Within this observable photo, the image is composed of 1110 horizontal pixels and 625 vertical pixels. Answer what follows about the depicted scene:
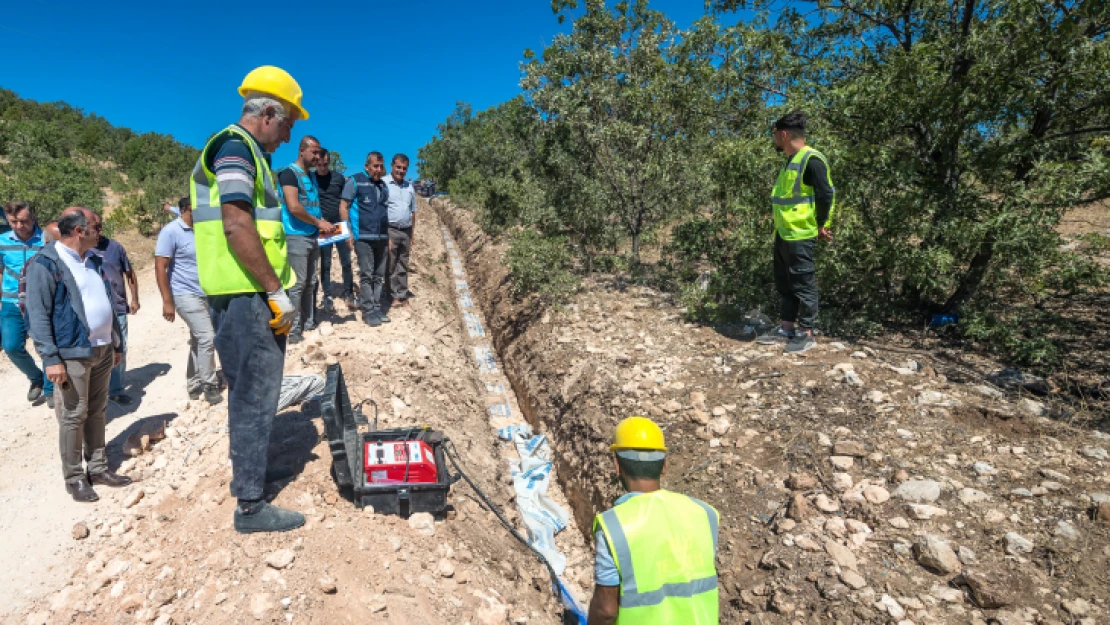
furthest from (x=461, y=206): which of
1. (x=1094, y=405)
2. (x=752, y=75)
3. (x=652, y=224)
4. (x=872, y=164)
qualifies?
(x=1094, y=405)

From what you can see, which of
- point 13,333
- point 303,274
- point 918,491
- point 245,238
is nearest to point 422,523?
point 245,238

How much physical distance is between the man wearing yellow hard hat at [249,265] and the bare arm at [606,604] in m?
1.81

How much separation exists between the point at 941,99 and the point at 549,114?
4.78 metres

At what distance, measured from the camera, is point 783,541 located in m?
2.99

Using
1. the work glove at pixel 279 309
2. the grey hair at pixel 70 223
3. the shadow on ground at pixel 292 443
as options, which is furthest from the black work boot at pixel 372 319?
the work glove at pixel 279 309

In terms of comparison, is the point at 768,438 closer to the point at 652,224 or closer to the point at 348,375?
the point at 348,375

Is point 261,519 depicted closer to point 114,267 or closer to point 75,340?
point 75,340

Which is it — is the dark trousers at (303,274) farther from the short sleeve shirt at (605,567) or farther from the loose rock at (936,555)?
the loose rock at (936,555)

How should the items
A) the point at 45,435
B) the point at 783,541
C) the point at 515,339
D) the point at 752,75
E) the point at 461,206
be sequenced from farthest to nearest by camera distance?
the point at 461,206, the point at 515,339, the point at 752,75, the point at 45,435, the point at 783,541

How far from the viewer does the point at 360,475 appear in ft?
10.2

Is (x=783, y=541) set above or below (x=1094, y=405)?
below

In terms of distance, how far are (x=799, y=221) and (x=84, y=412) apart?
5344 millimetres

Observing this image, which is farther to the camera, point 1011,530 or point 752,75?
point 752,75

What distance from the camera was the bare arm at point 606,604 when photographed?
5.65ft
